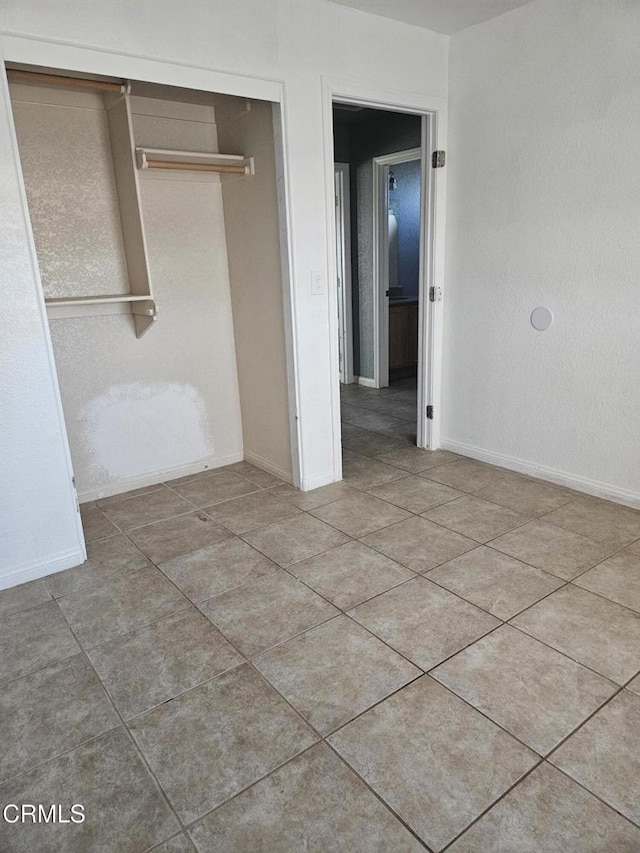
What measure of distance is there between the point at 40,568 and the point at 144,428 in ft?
3.81

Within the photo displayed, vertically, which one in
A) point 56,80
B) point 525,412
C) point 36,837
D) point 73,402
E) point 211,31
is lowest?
point 36,837

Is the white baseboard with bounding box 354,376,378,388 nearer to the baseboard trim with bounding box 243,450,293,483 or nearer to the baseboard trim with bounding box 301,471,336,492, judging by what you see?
the baseboard trim with bounding box 243,450,293,483

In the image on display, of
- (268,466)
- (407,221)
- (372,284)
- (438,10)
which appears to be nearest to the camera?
(438,10)

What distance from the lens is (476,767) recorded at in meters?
1.57

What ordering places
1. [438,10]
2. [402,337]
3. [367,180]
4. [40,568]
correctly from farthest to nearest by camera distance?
[402,337]
[367,180]
[438,10]
[40,568]

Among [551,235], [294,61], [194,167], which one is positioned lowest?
[551,235]

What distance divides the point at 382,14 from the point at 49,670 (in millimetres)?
3487

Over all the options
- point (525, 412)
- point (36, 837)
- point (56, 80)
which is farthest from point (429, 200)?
point (36, 837)

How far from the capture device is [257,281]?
3.46 metres

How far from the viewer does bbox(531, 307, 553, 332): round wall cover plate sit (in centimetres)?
326

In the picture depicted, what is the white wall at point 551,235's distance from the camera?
2.82 m

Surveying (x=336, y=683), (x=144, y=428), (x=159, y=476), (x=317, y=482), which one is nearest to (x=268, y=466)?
(x=317, y=482)

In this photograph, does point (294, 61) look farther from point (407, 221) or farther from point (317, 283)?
point (407, 221)

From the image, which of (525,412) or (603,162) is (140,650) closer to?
(525,412)
